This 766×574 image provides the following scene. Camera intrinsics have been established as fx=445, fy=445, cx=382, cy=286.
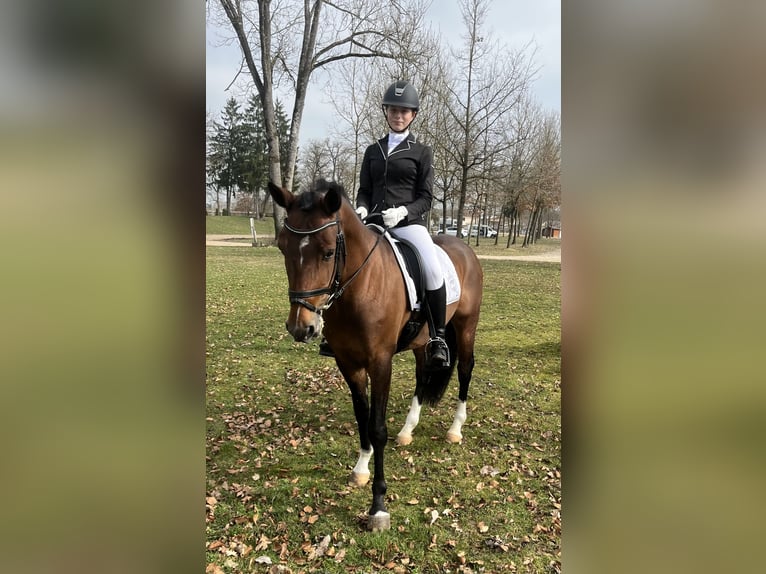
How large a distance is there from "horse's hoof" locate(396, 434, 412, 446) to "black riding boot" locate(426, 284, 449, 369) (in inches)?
38.2

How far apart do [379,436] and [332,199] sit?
2.05 m

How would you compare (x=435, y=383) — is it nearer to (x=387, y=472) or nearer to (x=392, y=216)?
(x=387, y=472)

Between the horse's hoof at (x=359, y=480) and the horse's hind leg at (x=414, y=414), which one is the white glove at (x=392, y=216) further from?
the horse's hoof at (x=359, y=480)

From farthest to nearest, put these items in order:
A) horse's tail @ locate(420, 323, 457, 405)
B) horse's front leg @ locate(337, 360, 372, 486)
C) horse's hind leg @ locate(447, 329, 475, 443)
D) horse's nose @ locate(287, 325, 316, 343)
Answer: horse's hind leg @ locate(447, 329, 475, 443)
horse's tail @ locate(420, 323, 457, 405)
horse's front leg @ locate(337, 360, 372, 486)
horse's nose @ locate(287, 325, 316, 343)

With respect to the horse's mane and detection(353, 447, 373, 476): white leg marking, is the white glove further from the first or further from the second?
detection(353, 447, 373, 476): white leg marking

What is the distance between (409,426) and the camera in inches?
197

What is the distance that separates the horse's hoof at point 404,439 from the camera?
4.87 m

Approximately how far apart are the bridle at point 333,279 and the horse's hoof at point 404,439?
227 cm

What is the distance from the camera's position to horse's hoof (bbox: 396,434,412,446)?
487 cm

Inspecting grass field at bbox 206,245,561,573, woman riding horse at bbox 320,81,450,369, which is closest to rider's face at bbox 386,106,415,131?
woman riding horse at bbox 320,81,450,369
